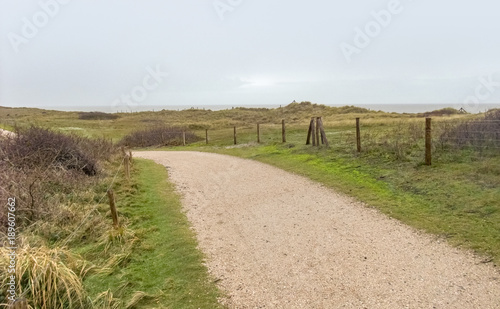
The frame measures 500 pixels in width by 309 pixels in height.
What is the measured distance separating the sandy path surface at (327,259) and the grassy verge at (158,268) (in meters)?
0.29

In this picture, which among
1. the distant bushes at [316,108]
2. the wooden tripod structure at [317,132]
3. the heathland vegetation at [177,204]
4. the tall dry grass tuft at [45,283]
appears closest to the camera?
the tall dry grass tuft at [45,283]

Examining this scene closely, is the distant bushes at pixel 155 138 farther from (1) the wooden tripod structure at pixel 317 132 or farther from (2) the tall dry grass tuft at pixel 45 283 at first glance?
(2) the tall dry grass tuft at pixel 45 283

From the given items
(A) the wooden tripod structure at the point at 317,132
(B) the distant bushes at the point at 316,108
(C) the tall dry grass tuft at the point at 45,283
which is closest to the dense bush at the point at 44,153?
(C) the tall dry grass tuft at the point at 45,283

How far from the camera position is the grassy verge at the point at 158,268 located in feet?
15.1

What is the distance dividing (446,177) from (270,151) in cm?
1042

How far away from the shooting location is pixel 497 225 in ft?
19.6

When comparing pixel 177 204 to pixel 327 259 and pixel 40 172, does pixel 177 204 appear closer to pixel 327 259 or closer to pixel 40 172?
pixel 40 172

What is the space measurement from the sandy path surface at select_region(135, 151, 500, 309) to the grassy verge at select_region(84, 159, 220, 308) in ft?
0.97

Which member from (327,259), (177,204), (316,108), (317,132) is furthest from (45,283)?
(316,108)

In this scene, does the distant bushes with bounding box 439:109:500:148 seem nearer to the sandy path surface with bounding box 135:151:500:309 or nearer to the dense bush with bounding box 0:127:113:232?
the sandy path surface with bounding box 135:151:500:309

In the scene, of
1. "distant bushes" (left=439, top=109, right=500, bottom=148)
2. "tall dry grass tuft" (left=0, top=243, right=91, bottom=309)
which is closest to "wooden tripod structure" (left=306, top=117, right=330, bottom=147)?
"distant bushes" (left=439, top=109, right=500, bottom=148)

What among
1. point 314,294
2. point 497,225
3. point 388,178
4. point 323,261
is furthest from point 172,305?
point 388,178

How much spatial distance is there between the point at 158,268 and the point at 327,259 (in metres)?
2.69

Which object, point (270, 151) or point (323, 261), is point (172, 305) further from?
point (270, 151)
